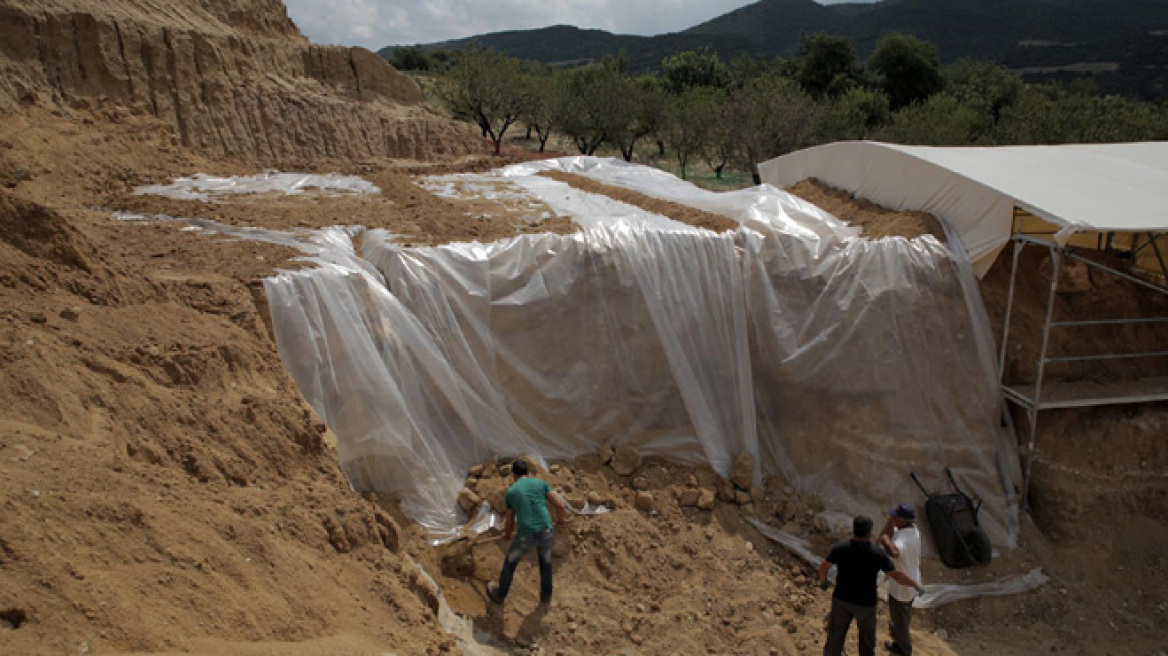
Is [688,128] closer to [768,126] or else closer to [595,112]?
[595,112]

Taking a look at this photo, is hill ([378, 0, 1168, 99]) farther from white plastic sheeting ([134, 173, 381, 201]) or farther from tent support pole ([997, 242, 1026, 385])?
tent support pole ([997, 242, 1026, 385])

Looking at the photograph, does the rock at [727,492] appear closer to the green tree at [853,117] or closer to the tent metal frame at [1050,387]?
the tent metal frame at [1050,387]

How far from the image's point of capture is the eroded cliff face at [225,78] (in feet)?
40.6

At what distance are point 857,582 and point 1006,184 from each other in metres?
5.09

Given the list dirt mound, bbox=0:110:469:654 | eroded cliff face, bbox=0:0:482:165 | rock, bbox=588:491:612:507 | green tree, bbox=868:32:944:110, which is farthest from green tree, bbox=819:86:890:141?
dirt mound, bbox=0:110:469:654

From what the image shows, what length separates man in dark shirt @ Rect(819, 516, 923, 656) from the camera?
15.7 feet

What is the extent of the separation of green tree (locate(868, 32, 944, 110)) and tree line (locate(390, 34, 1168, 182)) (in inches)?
2.0

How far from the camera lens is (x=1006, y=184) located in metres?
7.82

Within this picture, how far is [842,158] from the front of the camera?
10484 millimetres

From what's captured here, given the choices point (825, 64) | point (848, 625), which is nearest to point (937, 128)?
point (848, 625)

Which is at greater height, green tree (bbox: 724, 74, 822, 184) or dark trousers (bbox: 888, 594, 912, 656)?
green tree (bbox: 724, 74, 822, 184)

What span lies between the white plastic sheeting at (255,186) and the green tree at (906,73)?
32884 millimetres

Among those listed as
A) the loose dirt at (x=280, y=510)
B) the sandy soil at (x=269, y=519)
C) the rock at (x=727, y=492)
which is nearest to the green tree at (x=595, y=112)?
the loose dirt at (x=280, y=510)

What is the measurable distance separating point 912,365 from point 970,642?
2575mm
